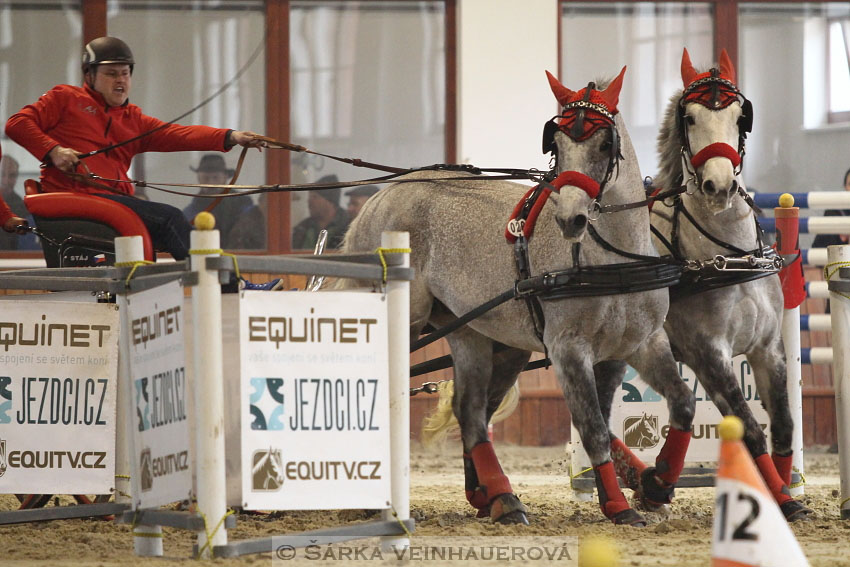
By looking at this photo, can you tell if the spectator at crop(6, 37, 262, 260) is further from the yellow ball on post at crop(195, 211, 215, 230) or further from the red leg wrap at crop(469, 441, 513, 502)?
the red leg wrap at crop(469, 441, 513, 502)

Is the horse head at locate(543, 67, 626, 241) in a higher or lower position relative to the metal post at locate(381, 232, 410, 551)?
higher

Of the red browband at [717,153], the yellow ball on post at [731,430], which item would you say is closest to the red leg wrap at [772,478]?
the red browband at [717,153]

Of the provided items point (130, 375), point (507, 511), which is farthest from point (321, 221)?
point (130, 375)

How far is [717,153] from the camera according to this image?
486 cm

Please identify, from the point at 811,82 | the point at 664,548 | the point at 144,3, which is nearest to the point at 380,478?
the point at 664,548

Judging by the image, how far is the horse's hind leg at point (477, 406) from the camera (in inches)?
218

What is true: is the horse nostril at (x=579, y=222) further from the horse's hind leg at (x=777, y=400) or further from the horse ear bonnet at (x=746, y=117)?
the horse's hind leg at (x=777, y=400)

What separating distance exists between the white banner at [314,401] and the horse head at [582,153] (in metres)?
0.90

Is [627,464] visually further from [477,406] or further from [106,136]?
[106,136]

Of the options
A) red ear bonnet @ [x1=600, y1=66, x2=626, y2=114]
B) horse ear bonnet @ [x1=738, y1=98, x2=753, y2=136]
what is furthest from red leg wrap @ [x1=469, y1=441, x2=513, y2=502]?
horse ear bonnet @ [x1=738, y1=98, x2=753, y2=136]

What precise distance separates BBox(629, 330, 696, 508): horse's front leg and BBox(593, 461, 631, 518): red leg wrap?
49 centimetres

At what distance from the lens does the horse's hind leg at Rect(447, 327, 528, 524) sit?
553 centimetres

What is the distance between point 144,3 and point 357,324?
6.95 m

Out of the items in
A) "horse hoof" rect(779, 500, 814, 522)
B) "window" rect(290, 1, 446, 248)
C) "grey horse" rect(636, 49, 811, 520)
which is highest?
"window" rect(290, 1, 446, 248)
